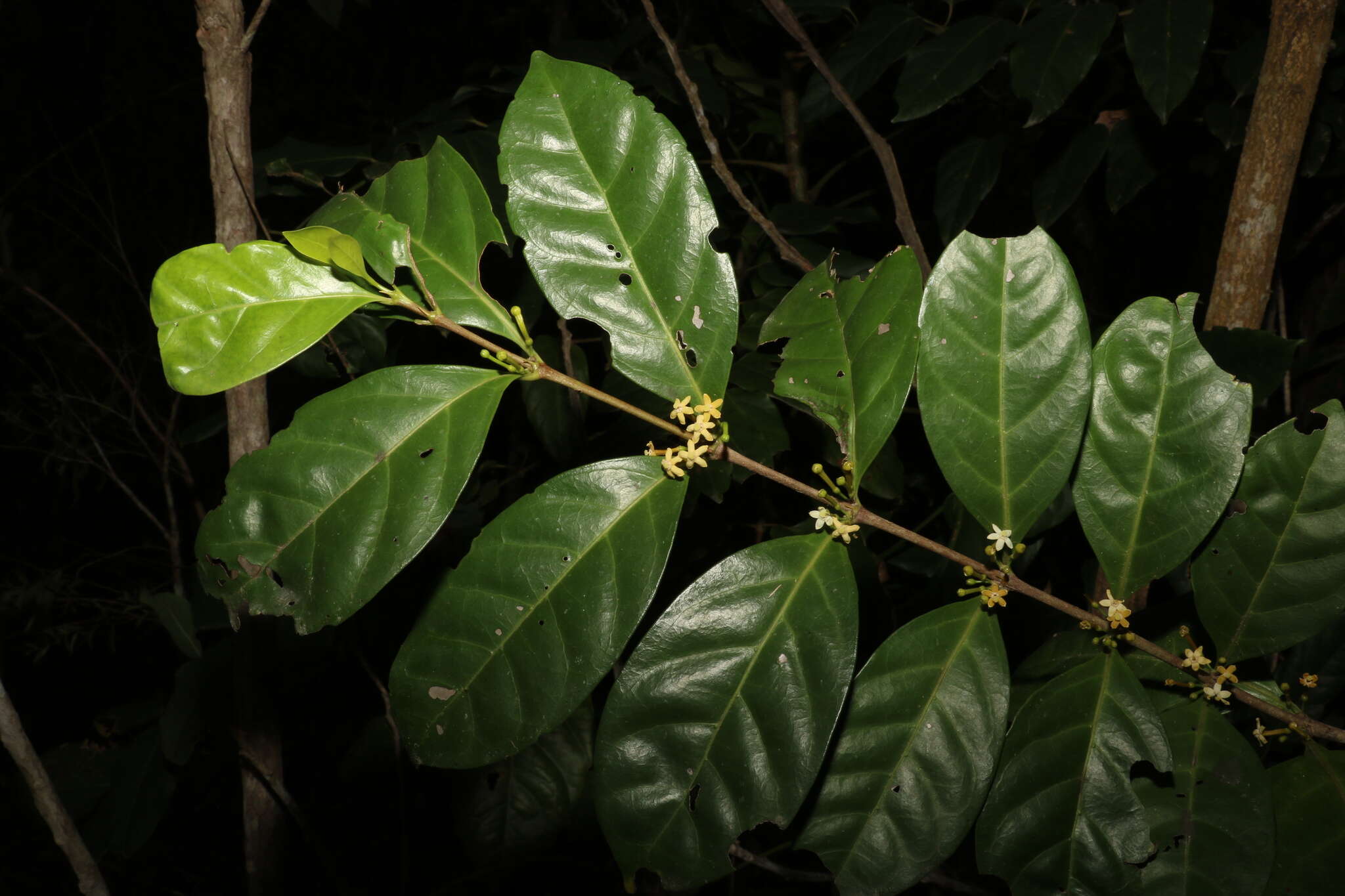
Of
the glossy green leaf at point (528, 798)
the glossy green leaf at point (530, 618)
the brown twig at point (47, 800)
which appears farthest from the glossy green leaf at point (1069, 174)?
the brown twig at point (47, 800)

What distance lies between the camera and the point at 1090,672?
2.55ft

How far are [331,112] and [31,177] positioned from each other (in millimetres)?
1132

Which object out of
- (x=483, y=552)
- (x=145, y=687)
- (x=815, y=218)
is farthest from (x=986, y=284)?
(x=145, y=687)

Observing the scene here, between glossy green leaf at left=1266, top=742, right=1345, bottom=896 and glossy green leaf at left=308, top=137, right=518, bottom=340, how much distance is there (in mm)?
802

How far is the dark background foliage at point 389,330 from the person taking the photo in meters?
1.59

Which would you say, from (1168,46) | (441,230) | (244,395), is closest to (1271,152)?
(1168,46)

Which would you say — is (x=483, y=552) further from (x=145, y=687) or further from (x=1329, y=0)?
(x=145, y=687)

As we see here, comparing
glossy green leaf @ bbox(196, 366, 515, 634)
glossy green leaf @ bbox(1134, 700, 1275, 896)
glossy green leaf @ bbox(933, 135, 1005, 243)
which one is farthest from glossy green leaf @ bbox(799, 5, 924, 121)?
glossy green leaf @ bbox(1134, 700, 1275, 896)

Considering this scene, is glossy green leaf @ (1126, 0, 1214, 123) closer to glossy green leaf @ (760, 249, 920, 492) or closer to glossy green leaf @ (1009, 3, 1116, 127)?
glossy green leaf @ (1009, 3, 1116, 127)

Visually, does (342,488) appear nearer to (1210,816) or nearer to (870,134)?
(1210,816)

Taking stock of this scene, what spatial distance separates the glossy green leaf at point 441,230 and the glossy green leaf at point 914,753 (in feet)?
1.53

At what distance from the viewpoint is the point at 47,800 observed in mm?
896

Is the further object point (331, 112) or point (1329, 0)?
point (331, 112)

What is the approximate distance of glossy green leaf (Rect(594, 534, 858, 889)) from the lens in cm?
71
